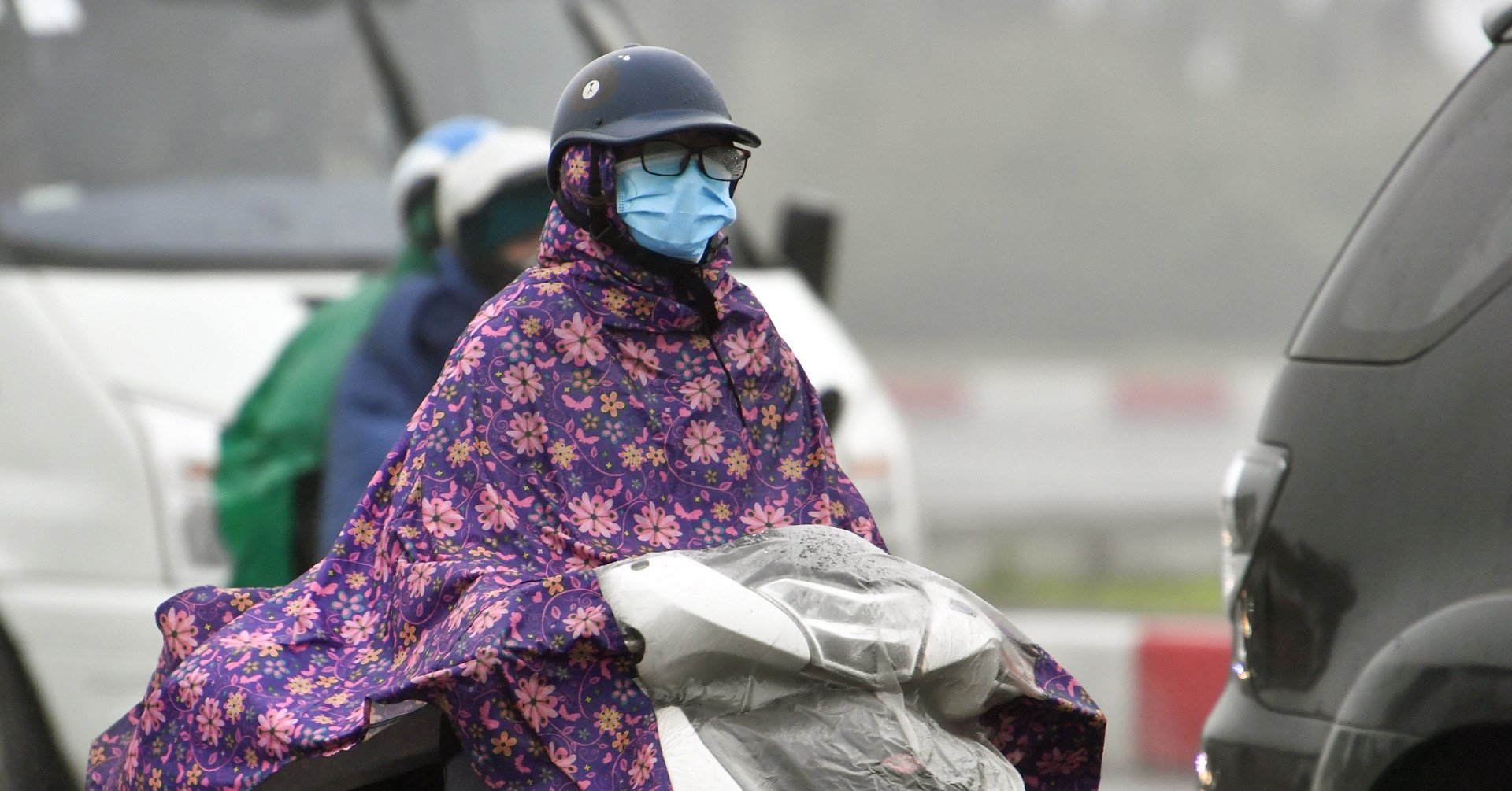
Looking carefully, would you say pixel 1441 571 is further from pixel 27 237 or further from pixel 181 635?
pixel 27 237

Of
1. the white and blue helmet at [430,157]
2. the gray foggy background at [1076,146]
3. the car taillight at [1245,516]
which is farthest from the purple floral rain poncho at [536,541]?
the gray foggy background at [1076,146]

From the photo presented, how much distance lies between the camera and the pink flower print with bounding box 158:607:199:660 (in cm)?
290

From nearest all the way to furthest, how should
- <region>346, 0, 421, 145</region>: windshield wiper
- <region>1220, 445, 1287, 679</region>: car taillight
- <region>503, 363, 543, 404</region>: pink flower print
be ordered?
<region>503, 363, 543, 404</region>: pink flower print
<region>1220, 445, 1287, 679</region>: car taillight
<region>346, 0, 421, 145</region>: windshield wiper

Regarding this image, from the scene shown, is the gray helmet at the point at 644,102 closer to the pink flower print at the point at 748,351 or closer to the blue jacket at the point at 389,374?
the pink flower print at the point at 748,351

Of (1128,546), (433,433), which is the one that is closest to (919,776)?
(433,433)

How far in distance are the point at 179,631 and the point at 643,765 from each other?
74 cm

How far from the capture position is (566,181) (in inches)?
117

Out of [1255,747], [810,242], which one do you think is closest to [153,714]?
[1255,747]

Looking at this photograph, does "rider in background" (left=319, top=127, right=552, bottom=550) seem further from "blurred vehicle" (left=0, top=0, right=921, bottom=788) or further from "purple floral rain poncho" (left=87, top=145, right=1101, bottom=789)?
"purple floral rain poncho" (left=87, top=145, right=1101, bottom=789)

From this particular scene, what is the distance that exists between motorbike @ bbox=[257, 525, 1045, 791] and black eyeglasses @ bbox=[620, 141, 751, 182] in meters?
0.52

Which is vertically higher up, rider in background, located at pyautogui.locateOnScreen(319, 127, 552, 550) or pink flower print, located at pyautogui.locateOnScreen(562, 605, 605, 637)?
pink flower print, located at pyautogui.locateOnScreen(562, 605, 605, 637)

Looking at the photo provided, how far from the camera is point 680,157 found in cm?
289

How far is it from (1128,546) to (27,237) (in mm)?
5567

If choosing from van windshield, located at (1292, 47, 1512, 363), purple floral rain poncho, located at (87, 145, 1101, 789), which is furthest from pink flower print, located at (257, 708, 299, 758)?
van windshield, located at (1292, 47, 1512, 363)
